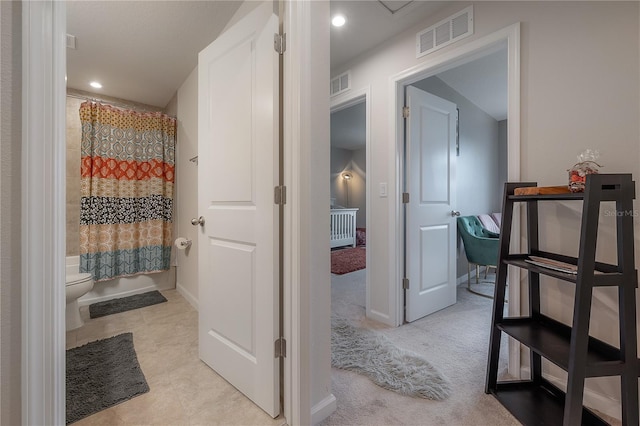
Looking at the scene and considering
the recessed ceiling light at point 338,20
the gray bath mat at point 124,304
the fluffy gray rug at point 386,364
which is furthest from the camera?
the gray bath mat at point 124,304

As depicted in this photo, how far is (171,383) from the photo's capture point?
1.53 meters

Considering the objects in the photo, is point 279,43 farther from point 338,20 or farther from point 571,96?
point 571,96

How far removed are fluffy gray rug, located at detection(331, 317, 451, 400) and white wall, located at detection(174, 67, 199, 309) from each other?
159 cm

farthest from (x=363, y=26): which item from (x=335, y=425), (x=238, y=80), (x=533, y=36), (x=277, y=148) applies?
(x=335, y=425)

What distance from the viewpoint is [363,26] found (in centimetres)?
214

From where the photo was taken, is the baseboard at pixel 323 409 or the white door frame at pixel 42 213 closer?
the white door frame at pixel 42 213

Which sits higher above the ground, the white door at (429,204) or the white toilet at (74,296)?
the white door at (429,204)

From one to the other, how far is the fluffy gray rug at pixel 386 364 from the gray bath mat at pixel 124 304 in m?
2.06

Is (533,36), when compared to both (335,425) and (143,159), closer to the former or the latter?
(335,425)

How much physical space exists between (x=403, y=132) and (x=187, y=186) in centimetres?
229

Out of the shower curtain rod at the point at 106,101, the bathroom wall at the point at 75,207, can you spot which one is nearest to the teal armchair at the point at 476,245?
the bathroom wall at the point at 75,207

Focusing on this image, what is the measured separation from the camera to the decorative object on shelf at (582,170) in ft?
3.74

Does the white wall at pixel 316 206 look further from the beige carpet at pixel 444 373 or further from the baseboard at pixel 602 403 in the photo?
the baseboard at pixel 602 403

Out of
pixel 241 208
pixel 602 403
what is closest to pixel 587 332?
pixel 602 403
